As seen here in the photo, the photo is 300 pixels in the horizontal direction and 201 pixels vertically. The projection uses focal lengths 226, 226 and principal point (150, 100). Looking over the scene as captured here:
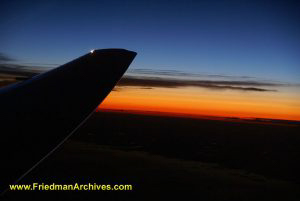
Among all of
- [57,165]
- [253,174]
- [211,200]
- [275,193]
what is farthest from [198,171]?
[57,165]

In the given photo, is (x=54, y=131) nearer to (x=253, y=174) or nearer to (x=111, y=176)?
(x=111, y=176)

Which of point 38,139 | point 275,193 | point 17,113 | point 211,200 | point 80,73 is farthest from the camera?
point 275,193

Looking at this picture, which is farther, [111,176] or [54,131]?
[111,176]

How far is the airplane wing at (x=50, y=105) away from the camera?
3002mm

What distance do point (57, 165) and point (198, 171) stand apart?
22.7 m

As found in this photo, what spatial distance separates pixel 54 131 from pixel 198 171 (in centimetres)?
3779

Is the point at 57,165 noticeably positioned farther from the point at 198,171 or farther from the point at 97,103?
the point at 97,103

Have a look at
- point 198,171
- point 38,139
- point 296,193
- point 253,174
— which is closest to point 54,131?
point 38,139

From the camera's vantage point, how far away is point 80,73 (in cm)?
483

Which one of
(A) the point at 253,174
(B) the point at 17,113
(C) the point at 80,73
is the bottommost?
(A) the point at 253,174

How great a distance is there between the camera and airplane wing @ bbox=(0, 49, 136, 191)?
300 cm

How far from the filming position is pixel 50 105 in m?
4.11

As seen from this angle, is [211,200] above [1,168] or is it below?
below

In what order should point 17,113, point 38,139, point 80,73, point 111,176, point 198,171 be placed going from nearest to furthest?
point 38,139 → point 17,113 → point 80,73 → point 111,176 → point 198,171
